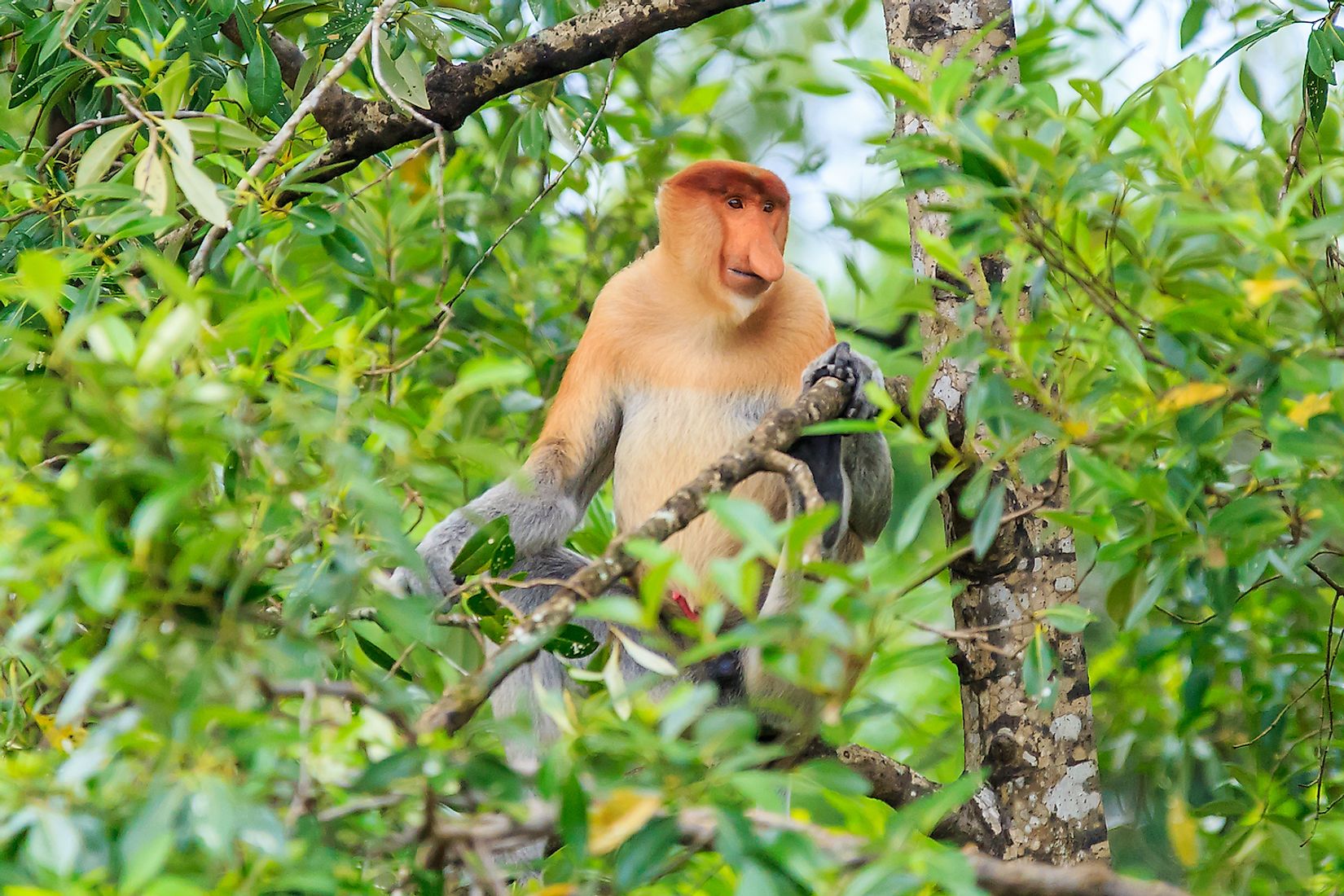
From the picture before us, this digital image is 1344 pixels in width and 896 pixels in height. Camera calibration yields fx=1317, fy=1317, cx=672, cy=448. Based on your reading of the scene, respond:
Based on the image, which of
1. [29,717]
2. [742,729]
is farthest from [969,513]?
[29,717]

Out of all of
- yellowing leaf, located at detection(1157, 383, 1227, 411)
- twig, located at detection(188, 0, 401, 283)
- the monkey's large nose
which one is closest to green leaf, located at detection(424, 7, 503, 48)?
twig, located at detection(188, 0, 401, 283)

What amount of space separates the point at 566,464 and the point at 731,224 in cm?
67

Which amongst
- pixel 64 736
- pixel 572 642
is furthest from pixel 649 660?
pixel 64 736

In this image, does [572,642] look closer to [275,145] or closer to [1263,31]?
[275,145]

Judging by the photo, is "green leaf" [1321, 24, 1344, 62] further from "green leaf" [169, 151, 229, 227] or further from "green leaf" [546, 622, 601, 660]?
"green leaf" [169, 151, 229, 227]

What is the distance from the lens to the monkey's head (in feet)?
9.41

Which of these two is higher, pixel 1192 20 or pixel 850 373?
pixel 1192 20

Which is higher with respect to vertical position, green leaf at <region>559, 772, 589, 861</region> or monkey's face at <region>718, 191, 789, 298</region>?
green leaf at <region>559, 772, 589, 861</region>

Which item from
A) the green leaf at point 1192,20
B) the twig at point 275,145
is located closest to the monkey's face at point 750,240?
the green leaf at point 1192,20

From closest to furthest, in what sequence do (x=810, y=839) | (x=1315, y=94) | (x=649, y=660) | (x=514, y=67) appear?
(x=810, y=839) < (x=649, y=660) < (x=1315, y=94) < (x=514, y=67)

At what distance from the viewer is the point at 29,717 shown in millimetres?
1507

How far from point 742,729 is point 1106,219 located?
2.38ft

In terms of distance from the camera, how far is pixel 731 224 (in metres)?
2.91

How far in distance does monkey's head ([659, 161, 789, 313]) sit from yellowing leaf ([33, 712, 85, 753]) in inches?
71.9
